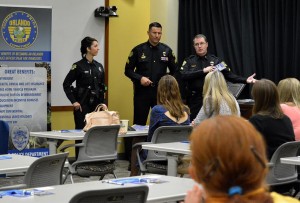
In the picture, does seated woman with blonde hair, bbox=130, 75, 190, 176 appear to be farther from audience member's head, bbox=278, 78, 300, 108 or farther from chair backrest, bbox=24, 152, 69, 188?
chair backrest, bbox=24, 152, 69, 188

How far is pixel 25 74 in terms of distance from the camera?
30.4 ft

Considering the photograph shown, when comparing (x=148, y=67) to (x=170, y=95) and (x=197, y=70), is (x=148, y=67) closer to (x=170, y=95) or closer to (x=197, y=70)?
(x=197, y=70)

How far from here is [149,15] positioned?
1168 cm

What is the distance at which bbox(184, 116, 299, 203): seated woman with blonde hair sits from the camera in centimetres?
179

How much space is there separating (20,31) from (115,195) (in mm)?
6737

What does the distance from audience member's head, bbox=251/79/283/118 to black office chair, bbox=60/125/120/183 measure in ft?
5.98

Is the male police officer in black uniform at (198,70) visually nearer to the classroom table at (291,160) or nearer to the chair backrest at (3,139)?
the chair backrest at (3,139)

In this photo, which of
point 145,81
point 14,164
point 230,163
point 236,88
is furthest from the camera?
point 236,88

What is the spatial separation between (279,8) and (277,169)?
14.8 ft

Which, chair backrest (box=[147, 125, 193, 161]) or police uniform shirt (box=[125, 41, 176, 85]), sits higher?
police uniform shirt (box=[125, 41, 176, 85])

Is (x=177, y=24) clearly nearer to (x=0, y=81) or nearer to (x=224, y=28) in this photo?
(x=224, y=28)

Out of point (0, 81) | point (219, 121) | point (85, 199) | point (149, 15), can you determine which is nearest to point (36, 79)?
point (0, 81)

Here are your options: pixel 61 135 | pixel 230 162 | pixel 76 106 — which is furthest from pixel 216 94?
pixel 230 162

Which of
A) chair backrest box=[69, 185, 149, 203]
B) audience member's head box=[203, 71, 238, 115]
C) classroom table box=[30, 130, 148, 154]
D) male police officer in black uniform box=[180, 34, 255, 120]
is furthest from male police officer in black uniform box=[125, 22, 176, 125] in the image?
Answer: chair backrest box=[69, 185, 149, 203]
